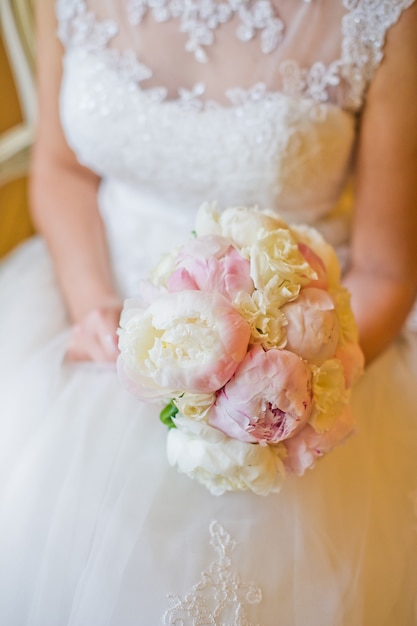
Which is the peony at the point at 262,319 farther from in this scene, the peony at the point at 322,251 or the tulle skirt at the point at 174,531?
the tulle skirt at the point at 174,531

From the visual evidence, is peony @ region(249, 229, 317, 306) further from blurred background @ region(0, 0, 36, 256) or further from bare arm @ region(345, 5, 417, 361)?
blurred background @ region(0, 0, 36, 256)

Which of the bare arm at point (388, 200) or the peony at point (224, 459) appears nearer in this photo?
the peony at point (224, 459)

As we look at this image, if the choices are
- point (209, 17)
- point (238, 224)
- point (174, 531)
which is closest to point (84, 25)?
point (209, 17)

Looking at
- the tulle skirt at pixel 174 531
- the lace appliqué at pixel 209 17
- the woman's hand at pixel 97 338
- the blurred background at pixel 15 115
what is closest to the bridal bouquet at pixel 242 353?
the tulle skirt at pixel 174 531

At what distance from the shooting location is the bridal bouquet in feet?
1.85

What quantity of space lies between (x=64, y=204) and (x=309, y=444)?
0.71 meters

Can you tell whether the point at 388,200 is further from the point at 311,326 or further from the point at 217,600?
the point at 217,600

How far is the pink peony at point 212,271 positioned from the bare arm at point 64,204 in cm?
39

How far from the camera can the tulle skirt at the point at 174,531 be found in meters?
0.70

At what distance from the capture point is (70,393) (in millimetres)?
883

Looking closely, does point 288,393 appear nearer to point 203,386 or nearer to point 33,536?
point 203,386

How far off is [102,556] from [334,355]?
1.14ft

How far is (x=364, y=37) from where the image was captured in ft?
2.84

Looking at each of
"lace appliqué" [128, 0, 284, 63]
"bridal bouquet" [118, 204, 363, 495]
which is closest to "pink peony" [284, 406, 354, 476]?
"bridal bouquet" [118, 204, 363, 495]
